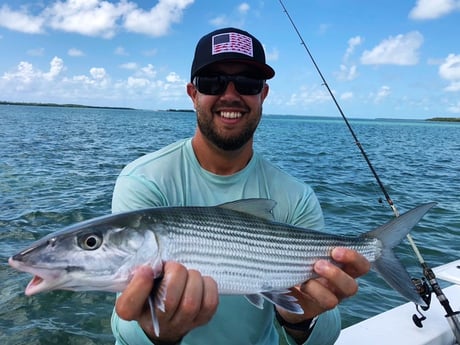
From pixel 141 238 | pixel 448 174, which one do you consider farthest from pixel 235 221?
pixel 448 174

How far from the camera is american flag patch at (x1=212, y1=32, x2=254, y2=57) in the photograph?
3.31 metres

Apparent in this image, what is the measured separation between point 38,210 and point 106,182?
4.61m

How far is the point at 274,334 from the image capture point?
3.38 metres

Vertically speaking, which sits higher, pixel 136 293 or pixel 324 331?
pixel 136 293

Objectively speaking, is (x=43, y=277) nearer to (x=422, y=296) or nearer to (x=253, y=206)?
(x=253, y=206)

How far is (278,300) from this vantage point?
2762 mm

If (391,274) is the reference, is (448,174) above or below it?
below

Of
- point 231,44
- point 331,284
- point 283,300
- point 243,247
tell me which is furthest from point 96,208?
point 331,284

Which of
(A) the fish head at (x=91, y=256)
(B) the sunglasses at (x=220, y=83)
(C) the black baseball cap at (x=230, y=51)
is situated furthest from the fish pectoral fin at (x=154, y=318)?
(C) the black baseball cap at (x=230, y=51)

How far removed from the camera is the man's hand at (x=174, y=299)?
2.25 meters

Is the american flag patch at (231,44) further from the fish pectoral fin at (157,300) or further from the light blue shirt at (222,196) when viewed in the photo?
the fish pectoral fin at (157,300)

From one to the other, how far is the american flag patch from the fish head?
1585 mm

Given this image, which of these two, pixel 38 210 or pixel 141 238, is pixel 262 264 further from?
pixel 38 210

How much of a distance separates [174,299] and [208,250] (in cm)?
44
